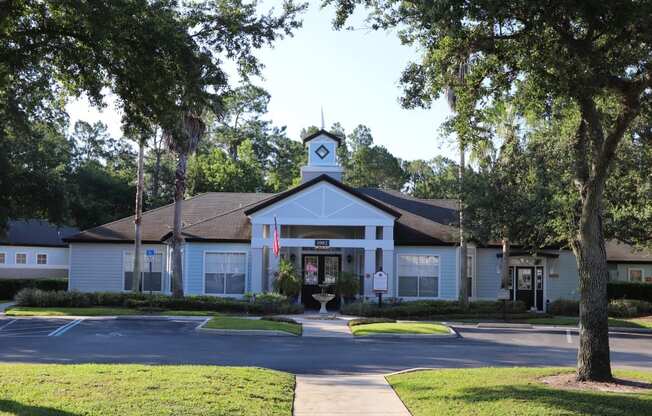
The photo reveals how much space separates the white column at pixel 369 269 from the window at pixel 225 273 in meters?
5.62

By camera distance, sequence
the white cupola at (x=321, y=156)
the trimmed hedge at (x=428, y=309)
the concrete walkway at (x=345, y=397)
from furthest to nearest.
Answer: the white cupola at (x=321, y=156) < the trimmed hedge at (x=428, y=309) < the concrete walkway at (x=345, y=397)

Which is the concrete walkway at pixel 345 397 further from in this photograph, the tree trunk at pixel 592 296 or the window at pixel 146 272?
the window at pixel 146 272

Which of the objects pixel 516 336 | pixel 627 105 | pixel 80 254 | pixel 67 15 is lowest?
pixel 516 336

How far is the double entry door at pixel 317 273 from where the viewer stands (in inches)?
1323

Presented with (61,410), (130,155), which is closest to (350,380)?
Result: (61,410)

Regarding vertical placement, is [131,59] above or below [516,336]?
above

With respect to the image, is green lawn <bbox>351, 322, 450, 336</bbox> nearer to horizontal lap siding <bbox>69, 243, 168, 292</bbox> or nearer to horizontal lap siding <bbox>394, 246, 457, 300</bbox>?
horizontal lap siding <bbox>394, 246, 457, 300</bbox>

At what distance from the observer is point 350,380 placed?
523 inches

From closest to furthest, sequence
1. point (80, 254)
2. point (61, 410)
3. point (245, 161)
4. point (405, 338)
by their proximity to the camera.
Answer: point (61, 410) < point (405, 338) < point (80, 254) < point (245, 161)

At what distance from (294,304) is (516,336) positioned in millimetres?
10269

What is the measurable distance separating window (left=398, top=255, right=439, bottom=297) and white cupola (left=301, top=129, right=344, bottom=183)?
576 centimetres

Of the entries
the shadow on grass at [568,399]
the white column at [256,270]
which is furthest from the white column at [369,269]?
the shadow on grass at [568,399]

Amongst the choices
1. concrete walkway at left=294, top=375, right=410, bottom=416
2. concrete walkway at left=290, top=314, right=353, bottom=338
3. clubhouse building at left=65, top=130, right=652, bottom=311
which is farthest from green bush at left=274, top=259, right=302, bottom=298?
concrete walkway at left=294, top=375, right=410, bottom=416

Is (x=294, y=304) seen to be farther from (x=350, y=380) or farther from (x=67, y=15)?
(x=67, y=15)
